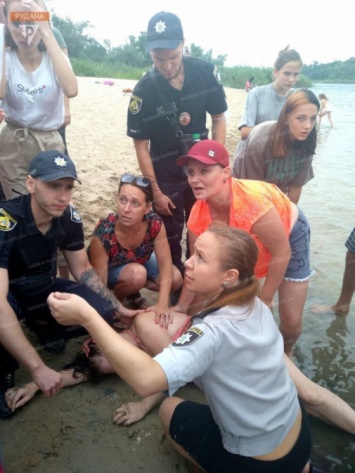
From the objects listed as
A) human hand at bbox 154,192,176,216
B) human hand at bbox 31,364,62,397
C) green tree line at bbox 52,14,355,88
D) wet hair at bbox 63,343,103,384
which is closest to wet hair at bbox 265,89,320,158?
human hand at bbox 154,192,176,216

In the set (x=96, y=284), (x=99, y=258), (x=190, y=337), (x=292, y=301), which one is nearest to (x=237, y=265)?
(x=190, y=337)

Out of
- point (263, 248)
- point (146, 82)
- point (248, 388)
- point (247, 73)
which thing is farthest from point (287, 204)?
point (247, 73)

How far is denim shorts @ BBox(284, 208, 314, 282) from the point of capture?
96.7 inches

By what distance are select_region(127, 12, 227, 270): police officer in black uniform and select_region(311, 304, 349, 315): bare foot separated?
5.03ft

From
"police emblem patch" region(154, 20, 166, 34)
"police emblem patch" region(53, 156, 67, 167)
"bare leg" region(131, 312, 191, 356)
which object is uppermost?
"police emblem patch" region(154, 20, 166, 34)

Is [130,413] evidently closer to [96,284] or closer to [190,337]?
[96,284]

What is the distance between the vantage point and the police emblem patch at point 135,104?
287cm

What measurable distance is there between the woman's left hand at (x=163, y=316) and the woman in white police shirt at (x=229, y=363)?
33.5 inches

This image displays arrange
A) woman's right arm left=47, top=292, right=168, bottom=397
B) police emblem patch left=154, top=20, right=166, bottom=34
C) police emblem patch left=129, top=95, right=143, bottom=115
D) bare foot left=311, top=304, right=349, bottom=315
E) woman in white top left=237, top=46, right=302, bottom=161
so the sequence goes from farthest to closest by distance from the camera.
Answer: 1. woman in white top left=237, top=46, right=302, bottom=161
2. bare foot left=311, top=304, right=349, bottom=315
3. police emblem patch left=129, top=95, right=143, bottom=115
4. police emblem patch left=154, top=20, right=166, bottom=34
5. woman's right arm left=47, top=292, right=168, bottom=397

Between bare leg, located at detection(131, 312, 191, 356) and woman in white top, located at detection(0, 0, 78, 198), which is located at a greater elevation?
woman in white top, located at detection(0, 0, 78, 198)

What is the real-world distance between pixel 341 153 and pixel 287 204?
11.1 meters

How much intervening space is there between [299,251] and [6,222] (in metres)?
1.81

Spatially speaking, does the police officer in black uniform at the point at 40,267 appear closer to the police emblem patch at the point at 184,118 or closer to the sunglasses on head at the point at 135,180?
the sunglasses on head at the point at 135,180

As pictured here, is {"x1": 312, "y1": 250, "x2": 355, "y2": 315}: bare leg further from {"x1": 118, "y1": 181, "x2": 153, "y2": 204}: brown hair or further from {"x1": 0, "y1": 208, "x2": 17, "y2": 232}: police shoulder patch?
{"x1": 0, "y1": 208, "x2": 17, "y2": 232}: police shoulder patch
